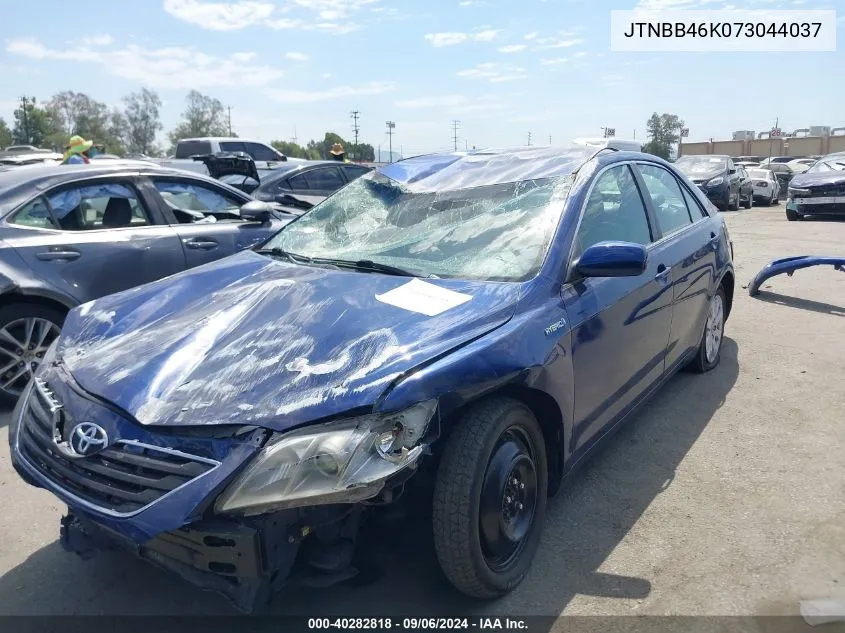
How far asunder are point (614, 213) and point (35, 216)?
3822 millimetres

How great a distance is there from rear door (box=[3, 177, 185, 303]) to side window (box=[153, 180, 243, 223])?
0.23 metres

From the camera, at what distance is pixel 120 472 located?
2.11m

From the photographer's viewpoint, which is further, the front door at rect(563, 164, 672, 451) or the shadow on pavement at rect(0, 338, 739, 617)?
the front door at rect(563, 164, 672, 451)

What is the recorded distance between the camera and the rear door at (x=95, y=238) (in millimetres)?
4547

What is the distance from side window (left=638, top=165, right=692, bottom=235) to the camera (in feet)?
13.4

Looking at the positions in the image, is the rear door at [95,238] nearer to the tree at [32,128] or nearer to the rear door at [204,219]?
the rear door at [204,219]

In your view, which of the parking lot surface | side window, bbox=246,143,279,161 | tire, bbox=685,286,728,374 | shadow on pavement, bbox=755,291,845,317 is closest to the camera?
the parking lot surface

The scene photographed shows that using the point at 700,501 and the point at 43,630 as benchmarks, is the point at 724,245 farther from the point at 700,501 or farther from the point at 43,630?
the point at 43,630

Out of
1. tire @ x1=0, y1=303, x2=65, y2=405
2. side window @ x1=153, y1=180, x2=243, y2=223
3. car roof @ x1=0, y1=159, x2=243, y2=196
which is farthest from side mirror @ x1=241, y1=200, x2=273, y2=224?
tire @ x1=0, y1=303, x2=65, y2=405

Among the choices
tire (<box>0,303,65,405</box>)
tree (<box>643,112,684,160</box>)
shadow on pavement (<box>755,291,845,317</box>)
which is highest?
tree (<box>643,112,684,160</box>)

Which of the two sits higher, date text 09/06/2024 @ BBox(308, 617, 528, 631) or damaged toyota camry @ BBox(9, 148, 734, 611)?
damaged toyota camry @ BBox(9, 148, 734, 611)

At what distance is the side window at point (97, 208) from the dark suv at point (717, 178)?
16.6 m

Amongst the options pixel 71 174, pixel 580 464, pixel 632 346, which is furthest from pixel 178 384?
pixel 71 174

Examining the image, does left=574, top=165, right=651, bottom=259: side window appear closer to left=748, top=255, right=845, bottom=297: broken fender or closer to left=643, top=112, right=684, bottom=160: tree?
left=748, top=255, right=845, bottom=297: broken fender
